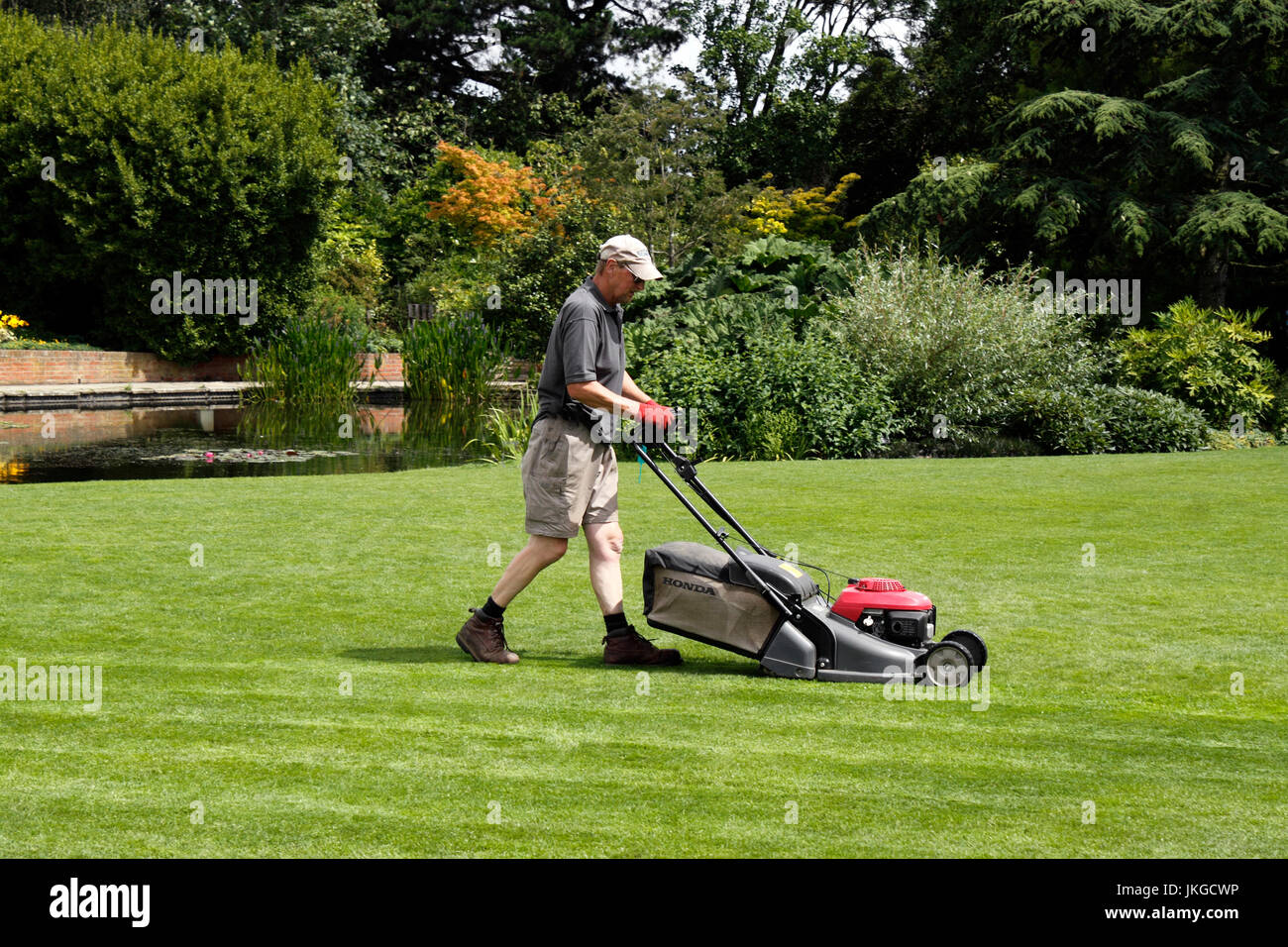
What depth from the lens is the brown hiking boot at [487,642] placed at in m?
5.80

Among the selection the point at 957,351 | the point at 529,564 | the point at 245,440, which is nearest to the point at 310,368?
the point at 245,440

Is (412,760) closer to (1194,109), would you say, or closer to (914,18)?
(1194,109)

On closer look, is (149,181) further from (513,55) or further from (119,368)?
(513,55)

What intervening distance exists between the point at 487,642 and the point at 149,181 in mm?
23403

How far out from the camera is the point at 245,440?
18.4 meters

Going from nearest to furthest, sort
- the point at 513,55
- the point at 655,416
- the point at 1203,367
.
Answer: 1. the point at 655,416
2. the point at 1203,367
3. the point at 513,55

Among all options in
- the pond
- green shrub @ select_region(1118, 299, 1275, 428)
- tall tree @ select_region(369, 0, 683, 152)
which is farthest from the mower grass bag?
tall tree @ select_region(369, 0, 683, 152)

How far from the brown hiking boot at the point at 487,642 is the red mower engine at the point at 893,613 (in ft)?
4.90

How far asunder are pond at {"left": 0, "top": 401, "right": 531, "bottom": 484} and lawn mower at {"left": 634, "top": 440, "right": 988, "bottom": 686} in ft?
31.8

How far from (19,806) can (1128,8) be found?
25.2 meters

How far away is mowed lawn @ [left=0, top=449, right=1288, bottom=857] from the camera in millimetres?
3752

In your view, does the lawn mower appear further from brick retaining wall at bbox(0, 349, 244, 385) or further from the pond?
brick retaining wall at bbox(0, 349, 244, 385)

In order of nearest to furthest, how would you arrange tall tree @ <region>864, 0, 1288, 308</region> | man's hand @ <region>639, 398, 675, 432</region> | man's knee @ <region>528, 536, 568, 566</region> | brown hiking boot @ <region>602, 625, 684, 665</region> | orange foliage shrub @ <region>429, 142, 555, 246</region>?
man's hand @ <region>639, 398, 675, 432</region>, man's knee @ <region>528, 536, 568, 566</region>, brown hiking boot @ <region>602, 625, 684, 665</region>, tall tree @ <region>864, 0, 1288, 308</region>, orange foliage shrub @ <region>429, 142, 555, 246</region>
